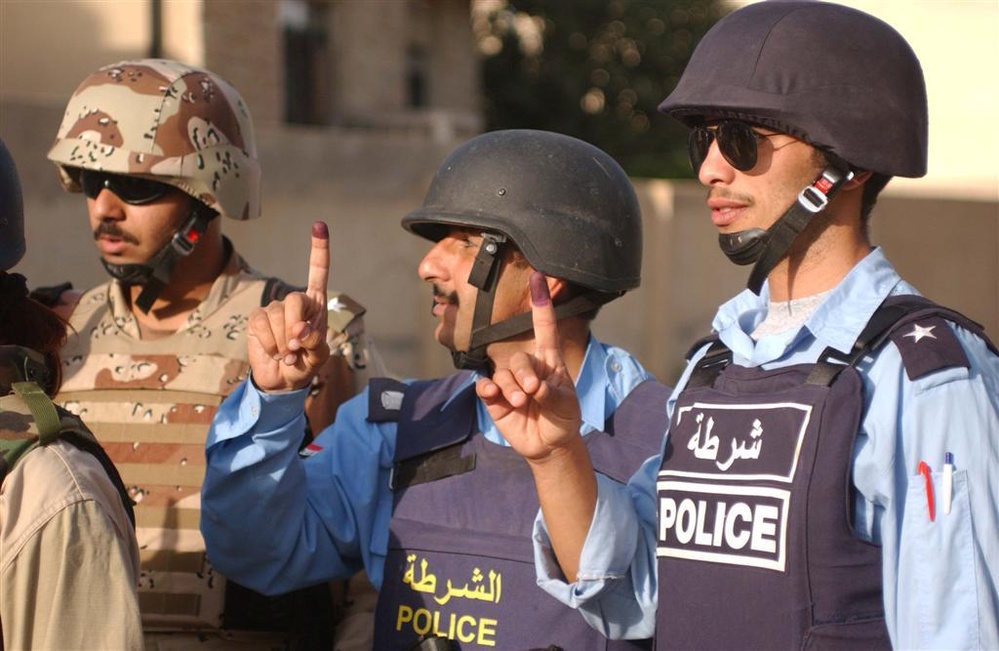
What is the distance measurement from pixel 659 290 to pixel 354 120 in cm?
674

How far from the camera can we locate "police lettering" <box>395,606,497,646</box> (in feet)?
9.16

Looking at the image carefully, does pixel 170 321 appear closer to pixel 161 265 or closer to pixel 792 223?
pixel 161 265

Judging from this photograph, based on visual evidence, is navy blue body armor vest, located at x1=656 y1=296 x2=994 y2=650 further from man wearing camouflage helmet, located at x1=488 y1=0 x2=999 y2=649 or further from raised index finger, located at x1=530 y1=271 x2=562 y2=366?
raised index finger, located at x1=530 y1=271 x2=562 y2=366

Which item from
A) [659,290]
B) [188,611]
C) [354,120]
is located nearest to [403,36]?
[354,120]

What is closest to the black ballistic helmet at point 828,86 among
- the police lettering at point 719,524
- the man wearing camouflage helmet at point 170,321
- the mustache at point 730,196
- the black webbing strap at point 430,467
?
the mustache at point 730,196

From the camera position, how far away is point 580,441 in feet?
7.89

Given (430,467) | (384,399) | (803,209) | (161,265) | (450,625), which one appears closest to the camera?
(803,209)

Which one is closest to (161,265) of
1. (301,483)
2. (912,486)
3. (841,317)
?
(301,483)

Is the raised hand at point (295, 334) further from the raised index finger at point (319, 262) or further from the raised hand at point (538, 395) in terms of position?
the raised hand at point (538, 395)

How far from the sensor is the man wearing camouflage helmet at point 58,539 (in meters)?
→ 1.90

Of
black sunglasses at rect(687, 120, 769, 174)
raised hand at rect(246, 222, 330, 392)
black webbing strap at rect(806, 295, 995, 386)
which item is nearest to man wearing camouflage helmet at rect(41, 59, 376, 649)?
raised hand at rect(246, 222, 330, 392)

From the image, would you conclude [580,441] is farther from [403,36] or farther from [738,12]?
[403,36]

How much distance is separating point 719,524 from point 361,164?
10.4 metres

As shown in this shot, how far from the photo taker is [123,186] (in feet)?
12.1
